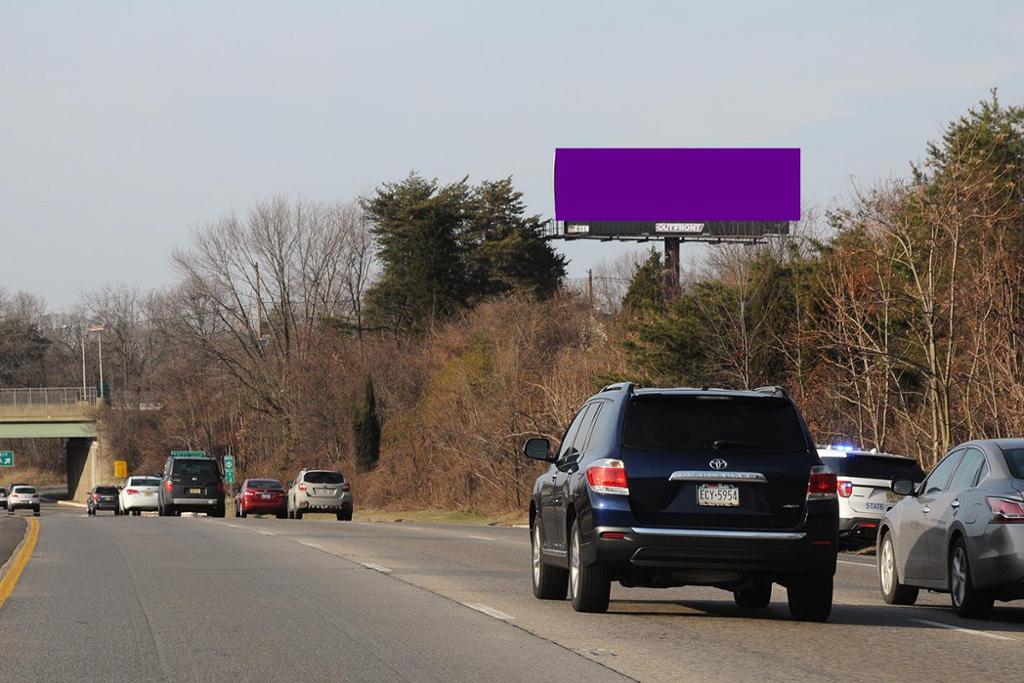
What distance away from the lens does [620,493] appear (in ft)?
41.7

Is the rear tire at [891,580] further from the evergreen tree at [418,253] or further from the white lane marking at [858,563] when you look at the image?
the evergreen tree at [418,253]

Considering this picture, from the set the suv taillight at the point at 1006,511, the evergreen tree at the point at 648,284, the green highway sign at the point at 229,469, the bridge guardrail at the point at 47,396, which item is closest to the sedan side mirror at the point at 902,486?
the suv taillight at the point at 1006,511

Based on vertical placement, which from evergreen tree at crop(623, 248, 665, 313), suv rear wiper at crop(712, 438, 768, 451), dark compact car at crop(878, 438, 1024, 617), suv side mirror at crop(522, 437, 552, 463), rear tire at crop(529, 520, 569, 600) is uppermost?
evergreen tree at crop(623, 248, 665, 313)

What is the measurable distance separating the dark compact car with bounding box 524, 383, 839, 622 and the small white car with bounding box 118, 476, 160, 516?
143ft

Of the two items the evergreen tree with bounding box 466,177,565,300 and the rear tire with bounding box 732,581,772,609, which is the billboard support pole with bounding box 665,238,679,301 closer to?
the evergreen tree with bounding box 466,177,565,300

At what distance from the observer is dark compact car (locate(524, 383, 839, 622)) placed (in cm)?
1256

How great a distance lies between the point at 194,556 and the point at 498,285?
2500 inches

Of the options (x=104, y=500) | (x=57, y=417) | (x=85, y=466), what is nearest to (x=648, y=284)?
(x=104, y=500)

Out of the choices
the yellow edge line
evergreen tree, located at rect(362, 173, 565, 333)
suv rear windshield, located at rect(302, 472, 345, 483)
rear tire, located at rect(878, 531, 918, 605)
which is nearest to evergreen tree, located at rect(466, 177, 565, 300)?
evergreen tree, located at rect(362, 173, 565, 333)

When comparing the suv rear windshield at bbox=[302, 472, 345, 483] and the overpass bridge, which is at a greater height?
the overpass bridge

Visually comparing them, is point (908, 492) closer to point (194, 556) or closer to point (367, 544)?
point (194, 556)

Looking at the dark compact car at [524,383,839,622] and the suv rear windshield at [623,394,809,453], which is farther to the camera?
the suv rear windshield at [623,394,809,453]

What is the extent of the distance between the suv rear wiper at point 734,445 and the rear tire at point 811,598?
1148 millimetres

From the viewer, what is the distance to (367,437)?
73750 mm
